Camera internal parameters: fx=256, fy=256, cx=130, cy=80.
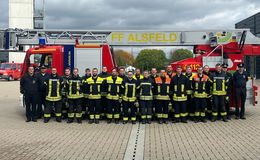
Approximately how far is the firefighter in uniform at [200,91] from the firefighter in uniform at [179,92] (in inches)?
12.8

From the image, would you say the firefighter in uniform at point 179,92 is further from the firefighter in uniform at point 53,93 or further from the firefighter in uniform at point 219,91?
the firefighter in uniform at point 53,93

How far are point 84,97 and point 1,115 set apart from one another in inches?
138

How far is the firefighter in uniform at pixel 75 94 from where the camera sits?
760 centimetres

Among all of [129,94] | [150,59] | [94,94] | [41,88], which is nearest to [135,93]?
[129,94]

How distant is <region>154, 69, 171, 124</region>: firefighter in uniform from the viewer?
745 cm

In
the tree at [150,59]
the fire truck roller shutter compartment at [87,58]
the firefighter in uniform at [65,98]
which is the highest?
→ the tree at [150,59]

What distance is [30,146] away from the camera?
17.5 ft

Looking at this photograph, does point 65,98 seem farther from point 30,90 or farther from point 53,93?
point 30,90

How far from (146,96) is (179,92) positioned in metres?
0.97

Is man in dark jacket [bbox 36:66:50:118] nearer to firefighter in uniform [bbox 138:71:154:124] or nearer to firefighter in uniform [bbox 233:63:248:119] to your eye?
firefighter in uniform [bbox 138:71:154:124]

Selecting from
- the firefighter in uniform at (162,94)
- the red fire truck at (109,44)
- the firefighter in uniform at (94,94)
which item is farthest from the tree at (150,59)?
the firefighter in uniform at (94,94)

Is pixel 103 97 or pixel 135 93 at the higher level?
pixel 135 93

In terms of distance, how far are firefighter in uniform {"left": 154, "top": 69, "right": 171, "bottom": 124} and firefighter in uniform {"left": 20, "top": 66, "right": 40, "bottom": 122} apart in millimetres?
3685

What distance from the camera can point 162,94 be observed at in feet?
→ 24.5
